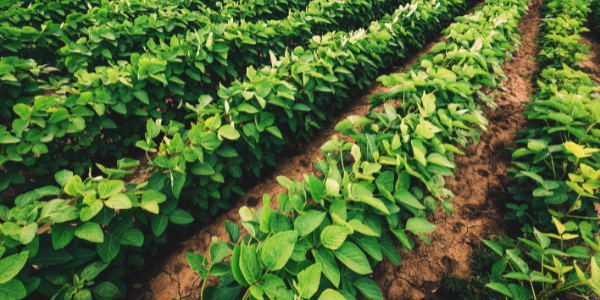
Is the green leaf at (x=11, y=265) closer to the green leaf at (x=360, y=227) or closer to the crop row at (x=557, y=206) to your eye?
the green leaf at (x=360, y=227)

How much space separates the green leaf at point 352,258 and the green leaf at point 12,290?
145 cm

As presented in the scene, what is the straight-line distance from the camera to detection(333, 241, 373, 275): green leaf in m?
1.08

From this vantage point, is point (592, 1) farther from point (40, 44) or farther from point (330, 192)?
point (40, 44)

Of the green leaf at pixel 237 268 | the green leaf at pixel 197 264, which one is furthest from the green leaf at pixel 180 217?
the green leaf at pixel 237 268

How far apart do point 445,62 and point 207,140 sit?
291cm

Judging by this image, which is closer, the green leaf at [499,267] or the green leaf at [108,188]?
the green leaf at [108,188]

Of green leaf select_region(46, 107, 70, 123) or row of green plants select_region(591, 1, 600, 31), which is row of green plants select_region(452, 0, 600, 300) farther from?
row of green plants select_region(591, 1, 600, 31)

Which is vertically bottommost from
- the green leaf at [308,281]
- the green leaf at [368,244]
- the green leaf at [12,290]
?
the green leaf at [12,290]

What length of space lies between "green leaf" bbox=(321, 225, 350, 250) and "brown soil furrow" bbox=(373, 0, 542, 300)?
142 cm

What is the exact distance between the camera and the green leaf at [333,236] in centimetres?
108

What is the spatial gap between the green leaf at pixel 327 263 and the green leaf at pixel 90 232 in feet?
3.93

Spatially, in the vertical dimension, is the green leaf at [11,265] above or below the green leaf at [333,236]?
below

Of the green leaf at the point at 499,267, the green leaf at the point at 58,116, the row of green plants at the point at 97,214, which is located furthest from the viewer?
the green leaf at the point at 58,116

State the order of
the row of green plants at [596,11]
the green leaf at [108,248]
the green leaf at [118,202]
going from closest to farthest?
the green leaf at [118,202] < the green leaf at [108,248] < the row of green plants at [596,11]
